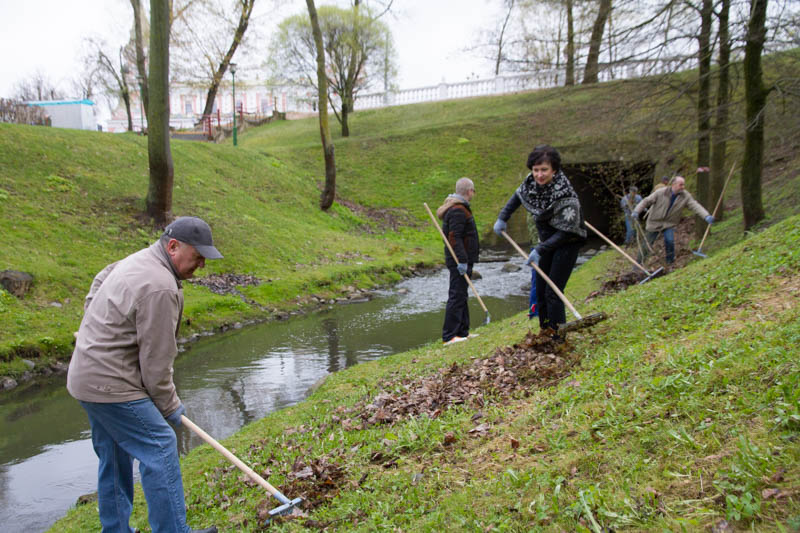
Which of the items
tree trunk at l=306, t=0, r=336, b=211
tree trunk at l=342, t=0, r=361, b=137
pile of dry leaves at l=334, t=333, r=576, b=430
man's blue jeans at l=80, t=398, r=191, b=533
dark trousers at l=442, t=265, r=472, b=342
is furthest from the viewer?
tree trunk at l=342, t=0, r=361, b=137

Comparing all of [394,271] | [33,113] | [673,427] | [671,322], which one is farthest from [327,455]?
[33,113]

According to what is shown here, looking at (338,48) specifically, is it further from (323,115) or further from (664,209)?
(664,209)

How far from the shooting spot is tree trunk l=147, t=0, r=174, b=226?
48.3 feet

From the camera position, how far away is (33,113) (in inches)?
956

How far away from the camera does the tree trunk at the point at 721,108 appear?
40.1ft

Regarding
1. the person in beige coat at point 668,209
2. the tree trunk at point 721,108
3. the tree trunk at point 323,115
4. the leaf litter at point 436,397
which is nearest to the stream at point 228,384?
the leaf litter at point 436,397

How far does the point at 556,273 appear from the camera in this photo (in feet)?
21.7

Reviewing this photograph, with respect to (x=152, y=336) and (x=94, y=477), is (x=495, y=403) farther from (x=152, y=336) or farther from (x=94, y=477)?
(x=94, y=477)

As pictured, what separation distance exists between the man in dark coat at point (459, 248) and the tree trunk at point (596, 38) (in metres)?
5.49

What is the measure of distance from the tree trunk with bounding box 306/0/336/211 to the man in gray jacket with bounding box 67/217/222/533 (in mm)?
19920

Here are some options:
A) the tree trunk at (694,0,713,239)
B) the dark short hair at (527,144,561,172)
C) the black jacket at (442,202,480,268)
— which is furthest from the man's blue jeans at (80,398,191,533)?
the tree trunk at (694,0,713,239)

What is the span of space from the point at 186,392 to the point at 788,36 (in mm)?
13473

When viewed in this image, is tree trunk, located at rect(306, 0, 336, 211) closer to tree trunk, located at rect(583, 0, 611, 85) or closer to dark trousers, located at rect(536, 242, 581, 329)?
tree trunk, located at rect(583, 0, 611, 85)

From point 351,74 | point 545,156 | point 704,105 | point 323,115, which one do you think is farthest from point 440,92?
point 545,156
